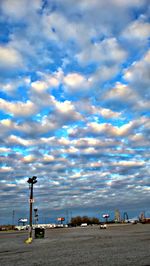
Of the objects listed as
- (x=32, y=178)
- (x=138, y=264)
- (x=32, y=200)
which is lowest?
(x=138, y=264)

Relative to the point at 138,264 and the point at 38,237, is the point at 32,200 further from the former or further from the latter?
the point at 138,264

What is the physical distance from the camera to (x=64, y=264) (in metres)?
15.4

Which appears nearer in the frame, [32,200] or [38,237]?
[32,200]

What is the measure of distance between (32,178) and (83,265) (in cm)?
2393

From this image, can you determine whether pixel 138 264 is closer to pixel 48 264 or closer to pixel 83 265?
pixel 83 265

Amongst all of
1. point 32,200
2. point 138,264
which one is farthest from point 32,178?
point 138,264

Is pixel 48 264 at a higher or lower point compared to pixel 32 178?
lower

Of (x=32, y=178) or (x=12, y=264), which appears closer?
(x=12, y=264)

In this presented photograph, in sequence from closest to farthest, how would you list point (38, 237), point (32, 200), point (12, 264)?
1. point (12, 264)
2. point (32, 200)
3. point (38, 237)

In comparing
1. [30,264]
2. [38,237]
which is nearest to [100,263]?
[30,264]

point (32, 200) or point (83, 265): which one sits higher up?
point (32, 200)

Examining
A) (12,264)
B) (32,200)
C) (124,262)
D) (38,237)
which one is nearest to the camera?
(124,262)

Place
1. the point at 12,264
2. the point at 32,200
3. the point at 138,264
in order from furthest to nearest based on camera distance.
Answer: the point at 32,200 < the point at 12,264 < the point at 138,264

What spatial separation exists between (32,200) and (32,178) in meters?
2.30
